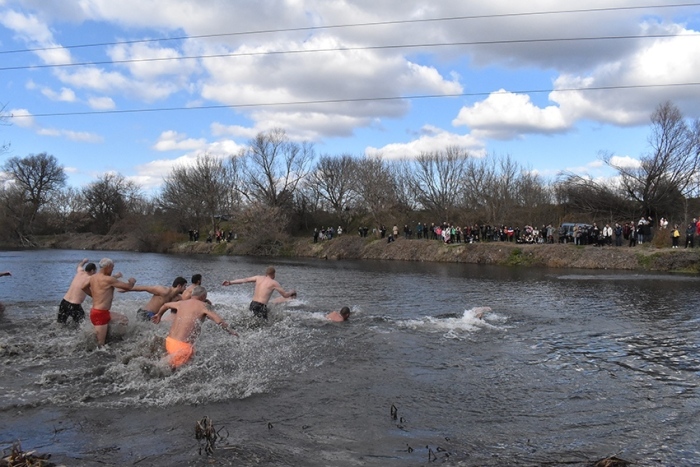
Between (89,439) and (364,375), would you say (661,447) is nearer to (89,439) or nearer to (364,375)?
(364,375)

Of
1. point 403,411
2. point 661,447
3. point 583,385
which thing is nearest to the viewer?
point 661,447

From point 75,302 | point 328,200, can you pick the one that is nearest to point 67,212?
point 328,200

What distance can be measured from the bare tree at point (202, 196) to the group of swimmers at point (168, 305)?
6131 cm

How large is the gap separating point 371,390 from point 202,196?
69.8m

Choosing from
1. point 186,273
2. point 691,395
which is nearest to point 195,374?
point 691,395

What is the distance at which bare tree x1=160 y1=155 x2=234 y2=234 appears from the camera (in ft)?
243

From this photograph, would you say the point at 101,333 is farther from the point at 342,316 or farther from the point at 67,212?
the point at 67,212

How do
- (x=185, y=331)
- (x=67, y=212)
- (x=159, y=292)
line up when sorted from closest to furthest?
(x=185, y=331) < (x=159, y=292) < (x=67, y=212)

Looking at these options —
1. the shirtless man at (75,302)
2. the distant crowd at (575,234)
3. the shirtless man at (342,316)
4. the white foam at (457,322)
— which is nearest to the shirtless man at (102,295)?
the shirtless man at (75,302)

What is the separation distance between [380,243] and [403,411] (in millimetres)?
43217

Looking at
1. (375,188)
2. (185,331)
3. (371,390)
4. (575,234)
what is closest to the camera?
(371,390)

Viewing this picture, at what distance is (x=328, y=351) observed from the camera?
36.7ft

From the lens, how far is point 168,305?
9.46m

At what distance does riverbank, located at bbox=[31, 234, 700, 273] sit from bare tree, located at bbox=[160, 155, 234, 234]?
8.96 metres
